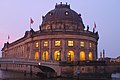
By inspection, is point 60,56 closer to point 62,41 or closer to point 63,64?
point 62,41

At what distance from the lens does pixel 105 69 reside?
2761 inches

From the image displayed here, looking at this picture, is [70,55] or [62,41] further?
[70,55]

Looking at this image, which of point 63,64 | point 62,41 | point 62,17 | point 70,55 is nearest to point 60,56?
point 70,55

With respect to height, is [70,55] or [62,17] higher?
[62,17]

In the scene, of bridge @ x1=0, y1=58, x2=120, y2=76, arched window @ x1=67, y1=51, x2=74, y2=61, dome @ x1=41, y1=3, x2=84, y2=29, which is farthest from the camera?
dome @ x1=41, y1=3, x2=84, y2=29

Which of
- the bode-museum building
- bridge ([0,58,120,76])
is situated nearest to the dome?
→ the bode-museum building

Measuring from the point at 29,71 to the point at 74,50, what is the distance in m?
17.2

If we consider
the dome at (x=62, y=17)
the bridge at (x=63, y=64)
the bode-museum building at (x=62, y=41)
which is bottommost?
the bridge at (x=63, y=64)

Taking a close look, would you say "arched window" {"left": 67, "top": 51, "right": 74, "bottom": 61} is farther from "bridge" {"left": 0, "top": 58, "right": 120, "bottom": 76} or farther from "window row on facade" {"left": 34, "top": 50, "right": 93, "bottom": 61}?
"bridge" {"left": 0, "top": 58, "right": 120, "bottom": 76}

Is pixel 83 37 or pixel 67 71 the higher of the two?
pixel 83 37

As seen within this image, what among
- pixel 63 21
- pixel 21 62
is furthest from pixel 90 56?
pixel 21 62

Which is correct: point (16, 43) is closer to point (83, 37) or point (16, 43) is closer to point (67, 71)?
point (83, 37)

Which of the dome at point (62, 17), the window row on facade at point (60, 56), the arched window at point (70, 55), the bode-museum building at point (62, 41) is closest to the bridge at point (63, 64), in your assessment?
the bode-museum building at point (62, 41)

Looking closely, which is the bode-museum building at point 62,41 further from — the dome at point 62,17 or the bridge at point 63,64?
the bridge at point 63,64
